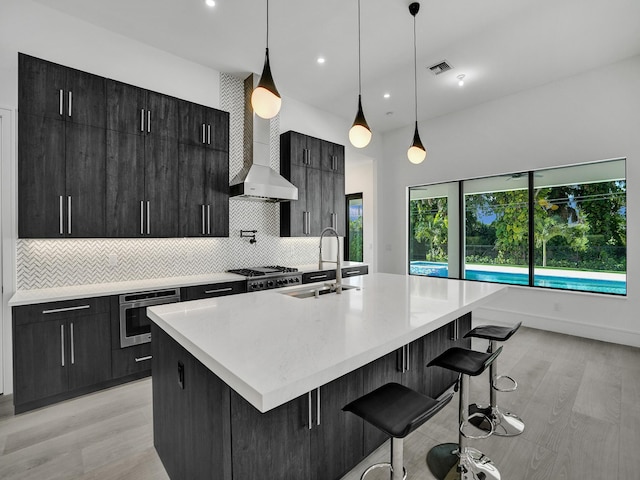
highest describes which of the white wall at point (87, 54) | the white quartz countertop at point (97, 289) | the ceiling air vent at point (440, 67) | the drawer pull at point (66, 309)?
the ceiling air vent at point (440, 67)

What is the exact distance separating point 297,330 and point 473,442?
167cm

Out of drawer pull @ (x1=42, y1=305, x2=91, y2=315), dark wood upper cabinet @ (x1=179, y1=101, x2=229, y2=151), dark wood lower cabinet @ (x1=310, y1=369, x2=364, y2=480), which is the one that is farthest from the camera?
dark wood upper cabinet @ (x1=179, y1=101, x2=229, y2=151)

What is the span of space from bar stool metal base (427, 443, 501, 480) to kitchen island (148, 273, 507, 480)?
1.19ft

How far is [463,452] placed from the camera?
1.76m

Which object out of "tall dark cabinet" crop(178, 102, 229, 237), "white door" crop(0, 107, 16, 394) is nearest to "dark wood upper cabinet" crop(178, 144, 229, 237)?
"tall dark cabinet" crop(178, 102, 229, 237)

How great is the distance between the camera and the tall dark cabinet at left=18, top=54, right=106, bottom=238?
251 cm

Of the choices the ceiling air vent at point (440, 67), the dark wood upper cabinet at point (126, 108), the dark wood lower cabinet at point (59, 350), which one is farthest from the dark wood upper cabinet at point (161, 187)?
the ceiling air vent at point (440, 67)

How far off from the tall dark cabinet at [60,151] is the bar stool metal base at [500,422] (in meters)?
3.60

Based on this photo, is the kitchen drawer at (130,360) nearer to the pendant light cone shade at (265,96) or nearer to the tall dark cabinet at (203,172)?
the tall dark cabinet at (203,172)

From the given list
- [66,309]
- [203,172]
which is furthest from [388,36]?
[66,309]

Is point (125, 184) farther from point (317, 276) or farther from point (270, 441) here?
point (270, 441)

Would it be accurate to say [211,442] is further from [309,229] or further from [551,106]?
[551,106]

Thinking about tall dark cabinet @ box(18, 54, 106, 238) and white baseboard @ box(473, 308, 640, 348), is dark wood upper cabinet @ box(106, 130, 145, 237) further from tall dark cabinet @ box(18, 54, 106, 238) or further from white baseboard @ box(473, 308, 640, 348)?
white baseboard @ box(473, 308, 640, 348)

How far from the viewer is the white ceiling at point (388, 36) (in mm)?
2836
